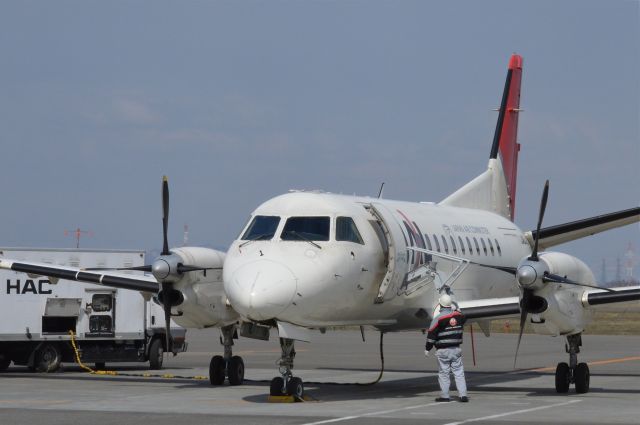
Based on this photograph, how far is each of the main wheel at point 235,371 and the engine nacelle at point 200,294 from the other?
0.71m

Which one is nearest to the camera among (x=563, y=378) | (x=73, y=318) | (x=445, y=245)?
(x=563, y=378)

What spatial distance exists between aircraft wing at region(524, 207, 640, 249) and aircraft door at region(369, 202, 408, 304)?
17.6ft

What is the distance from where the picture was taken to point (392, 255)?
18.3m

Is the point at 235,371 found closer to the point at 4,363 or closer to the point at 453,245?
the point at 453,245

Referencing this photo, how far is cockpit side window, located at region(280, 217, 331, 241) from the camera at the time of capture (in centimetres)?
1717

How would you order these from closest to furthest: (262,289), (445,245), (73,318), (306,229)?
(262,289) → (306,229) → (445,245) → (73,318)

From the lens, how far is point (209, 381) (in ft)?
69.6

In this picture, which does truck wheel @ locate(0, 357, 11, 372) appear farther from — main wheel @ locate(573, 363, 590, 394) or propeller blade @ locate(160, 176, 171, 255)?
main wheel @ locate(573, 363, 590, 394)

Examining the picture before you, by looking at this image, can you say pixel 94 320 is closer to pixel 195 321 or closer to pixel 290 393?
pixel 195 321

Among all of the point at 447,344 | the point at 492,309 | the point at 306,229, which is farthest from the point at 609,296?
the point at 306,229

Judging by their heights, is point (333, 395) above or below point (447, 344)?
below

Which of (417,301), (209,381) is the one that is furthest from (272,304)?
(209,381)

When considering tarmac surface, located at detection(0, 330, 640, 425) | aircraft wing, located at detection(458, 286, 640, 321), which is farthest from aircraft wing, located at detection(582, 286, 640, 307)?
tarmac surface, located at detection(0, 330, 640, 425)

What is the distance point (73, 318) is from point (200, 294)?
6.22 metres
